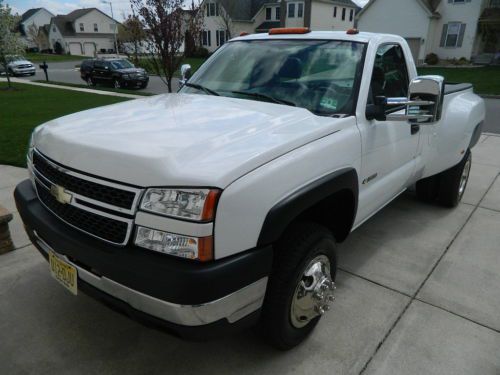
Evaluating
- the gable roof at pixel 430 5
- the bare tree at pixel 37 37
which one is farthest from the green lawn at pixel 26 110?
the bare tree at pixel 37 37

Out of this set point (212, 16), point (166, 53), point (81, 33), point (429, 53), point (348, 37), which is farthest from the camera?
point (81, 33)

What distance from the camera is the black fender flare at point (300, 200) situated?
6.18 ft

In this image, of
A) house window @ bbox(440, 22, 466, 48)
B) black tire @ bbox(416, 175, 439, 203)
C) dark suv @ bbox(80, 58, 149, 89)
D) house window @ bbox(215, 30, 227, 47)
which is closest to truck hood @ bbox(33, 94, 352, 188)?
black tire @ bbox(416, 175, 439, 203)

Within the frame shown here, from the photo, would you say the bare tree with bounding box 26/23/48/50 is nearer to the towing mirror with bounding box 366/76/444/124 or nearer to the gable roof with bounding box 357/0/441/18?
the gable roof with bounding box 357/0/441/18

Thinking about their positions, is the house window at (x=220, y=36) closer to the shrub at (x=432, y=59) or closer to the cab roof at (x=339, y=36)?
the shrub at (x=432, y=59)

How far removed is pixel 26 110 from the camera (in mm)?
11586

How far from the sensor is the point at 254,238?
185cm

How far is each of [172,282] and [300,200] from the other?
0.74 meters

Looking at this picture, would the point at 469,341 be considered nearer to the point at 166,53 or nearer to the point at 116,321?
the point at 116,321

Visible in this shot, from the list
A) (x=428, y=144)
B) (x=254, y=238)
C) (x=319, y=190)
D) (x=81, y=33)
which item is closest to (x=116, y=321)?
(x=254, y=238)

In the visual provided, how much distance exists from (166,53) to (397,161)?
717 cm

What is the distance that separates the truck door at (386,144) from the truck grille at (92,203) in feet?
5.16

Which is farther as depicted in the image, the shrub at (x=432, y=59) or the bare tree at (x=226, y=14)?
the bare tree at (x=226, y=14)

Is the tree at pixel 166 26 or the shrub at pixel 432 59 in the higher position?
the tree at pixel 166 26
